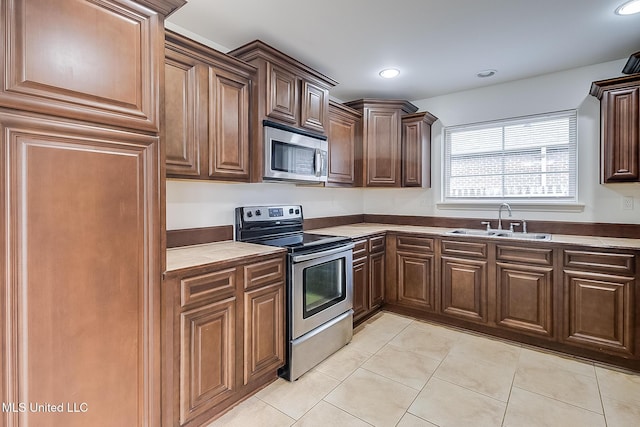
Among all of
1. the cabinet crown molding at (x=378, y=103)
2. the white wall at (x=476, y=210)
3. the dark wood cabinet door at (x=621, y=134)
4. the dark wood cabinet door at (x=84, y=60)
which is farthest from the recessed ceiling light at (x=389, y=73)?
the dark wood cabinet door at (x=84, y=60)

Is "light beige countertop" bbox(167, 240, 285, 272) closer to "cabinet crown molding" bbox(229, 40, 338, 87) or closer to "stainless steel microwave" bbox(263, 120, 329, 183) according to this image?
"stainless steel microwave" bbox(263, 120, 329, 183)

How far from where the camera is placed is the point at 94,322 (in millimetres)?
1308

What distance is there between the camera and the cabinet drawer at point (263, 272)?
76.7 inches

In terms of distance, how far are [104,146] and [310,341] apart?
5.96 feet

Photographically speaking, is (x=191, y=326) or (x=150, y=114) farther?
(x=191, y=326)

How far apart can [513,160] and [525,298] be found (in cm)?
149

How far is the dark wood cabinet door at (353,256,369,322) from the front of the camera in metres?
2.99

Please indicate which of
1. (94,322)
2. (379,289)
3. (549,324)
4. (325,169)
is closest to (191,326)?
(94,322)

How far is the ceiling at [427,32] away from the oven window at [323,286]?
177cm

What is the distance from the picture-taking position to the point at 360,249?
120 inches

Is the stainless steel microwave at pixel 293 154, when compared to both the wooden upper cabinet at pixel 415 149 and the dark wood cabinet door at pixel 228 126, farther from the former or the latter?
the wooden upper cabinet at pixel 415 149

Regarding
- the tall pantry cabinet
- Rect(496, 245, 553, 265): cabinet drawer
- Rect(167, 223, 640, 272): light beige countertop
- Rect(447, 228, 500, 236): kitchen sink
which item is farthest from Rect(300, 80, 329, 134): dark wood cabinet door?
Rect(496, 245, 553, 265): cabinet drawer

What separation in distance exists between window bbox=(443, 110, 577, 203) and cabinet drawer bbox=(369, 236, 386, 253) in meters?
1.05

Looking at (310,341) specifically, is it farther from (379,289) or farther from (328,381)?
(379,289)
